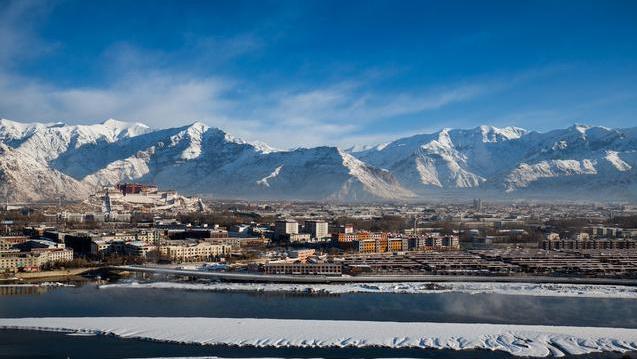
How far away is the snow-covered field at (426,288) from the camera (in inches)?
645

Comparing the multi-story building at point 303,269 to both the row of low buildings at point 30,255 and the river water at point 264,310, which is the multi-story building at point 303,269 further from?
the row of low buildings at point 30,255

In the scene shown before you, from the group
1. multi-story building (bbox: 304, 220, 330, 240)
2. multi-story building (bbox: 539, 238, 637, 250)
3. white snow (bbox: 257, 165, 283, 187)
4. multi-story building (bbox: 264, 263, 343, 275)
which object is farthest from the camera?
white snow (bbox: 257, 165, 283, 187)

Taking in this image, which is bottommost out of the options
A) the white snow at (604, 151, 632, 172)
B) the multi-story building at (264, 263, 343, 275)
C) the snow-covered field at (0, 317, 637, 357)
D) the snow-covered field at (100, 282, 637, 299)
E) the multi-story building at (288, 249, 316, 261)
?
the snow-covered field at (0, 317, 637, 357)

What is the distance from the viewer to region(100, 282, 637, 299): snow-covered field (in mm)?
16391

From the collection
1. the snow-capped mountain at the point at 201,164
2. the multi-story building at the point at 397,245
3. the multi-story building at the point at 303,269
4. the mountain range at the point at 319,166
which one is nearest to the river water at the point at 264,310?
the multi-story building at the point at 303,269

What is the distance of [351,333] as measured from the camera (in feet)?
38.5

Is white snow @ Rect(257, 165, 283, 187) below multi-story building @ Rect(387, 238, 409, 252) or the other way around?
the other way around

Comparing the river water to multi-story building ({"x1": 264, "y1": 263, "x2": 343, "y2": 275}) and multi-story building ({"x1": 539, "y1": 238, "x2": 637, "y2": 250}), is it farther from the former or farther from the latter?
multi-story building ({"x1": 539, "y1": 238, "x2": 637, "y2": 250})

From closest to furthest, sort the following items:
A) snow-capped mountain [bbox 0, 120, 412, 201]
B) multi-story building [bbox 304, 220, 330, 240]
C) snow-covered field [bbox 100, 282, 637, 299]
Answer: snow-covered field [bbox 100, 282, 637, 299], multi-story building [bbox 304, 220, 330, 240], snow-capped mountain [bbox 0, 120, 412, 201]

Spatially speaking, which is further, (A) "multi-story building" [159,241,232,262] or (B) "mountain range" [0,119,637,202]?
(B) "mountain range" [0,119,637,202]

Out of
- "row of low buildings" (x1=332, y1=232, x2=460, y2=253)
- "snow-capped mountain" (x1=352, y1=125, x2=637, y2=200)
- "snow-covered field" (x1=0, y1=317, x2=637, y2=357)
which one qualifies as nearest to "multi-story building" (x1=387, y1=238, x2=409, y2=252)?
"row of low buildings" (x1=332, y1=232, x2=460, y2=253)

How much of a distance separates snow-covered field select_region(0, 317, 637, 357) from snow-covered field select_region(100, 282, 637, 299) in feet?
13.0

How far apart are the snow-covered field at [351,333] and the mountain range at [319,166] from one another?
44.8 metres

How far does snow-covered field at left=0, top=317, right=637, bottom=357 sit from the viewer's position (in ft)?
36.6
